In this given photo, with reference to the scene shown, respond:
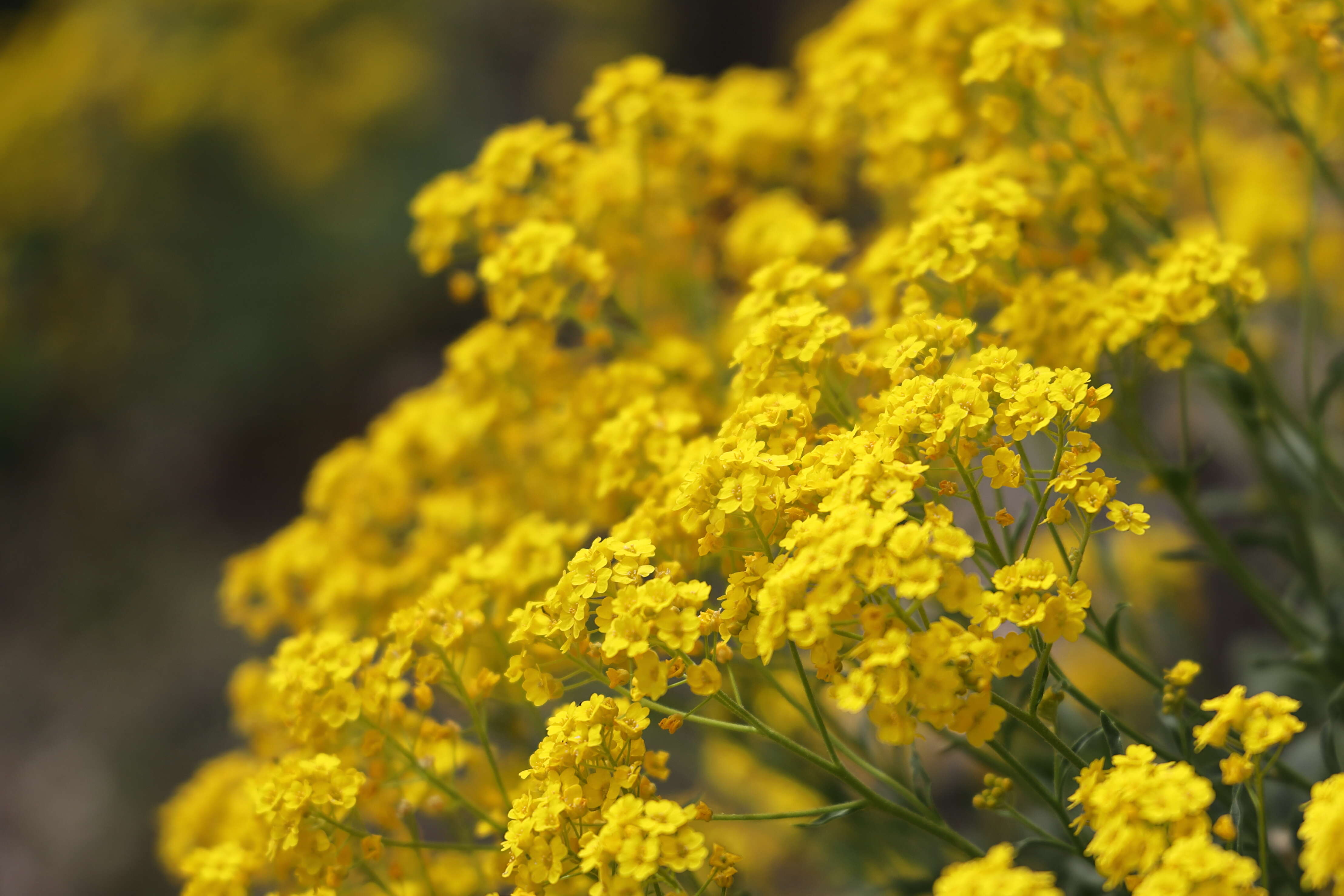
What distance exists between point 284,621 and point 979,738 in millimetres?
1645

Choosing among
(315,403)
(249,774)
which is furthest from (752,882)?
(315,403)

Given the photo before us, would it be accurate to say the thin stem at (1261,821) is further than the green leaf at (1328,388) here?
No

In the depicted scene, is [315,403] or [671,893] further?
[315,403]

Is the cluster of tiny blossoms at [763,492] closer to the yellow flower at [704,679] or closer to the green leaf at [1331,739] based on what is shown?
the yellow flower at [704,679]

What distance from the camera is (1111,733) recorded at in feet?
4.39

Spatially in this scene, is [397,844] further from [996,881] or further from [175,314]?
[175,314]

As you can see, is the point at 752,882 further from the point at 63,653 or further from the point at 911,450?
the point at 63,653

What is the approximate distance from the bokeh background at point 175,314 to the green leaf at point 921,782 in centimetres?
463

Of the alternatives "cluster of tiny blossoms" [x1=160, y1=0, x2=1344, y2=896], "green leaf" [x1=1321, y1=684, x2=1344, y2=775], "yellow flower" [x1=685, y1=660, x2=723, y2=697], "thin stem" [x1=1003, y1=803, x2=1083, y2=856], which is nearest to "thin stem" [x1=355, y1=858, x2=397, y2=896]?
"cluster of tiny blossoms" [x1=160, y1=0, x2=1344, y2=896]

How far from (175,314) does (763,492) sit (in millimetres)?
5648

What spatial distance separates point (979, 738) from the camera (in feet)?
3.97

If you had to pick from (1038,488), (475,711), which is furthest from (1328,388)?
(475,711)

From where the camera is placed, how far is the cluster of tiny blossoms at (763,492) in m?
1.23

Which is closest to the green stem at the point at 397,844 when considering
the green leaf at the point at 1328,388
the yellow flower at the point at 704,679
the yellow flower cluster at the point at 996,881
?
the yellow flower at the point at 704,679
